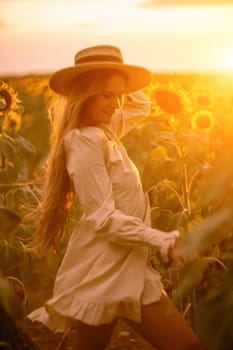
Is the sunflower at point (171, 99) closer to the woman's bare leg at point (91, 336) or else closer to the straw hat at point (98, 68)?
the straw hat at point (98, 68)

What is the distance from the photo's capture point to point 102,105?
1.68 metres

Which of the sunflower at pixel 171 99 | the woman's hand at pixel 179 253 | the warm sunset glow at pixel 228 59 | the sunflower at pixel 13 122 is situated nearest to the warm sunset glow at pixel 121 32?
the warm sunset glow at pixel 228 59

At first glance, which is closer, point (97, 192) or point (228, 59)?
point (97, 192)

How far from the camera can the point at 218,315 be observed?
1577 mm

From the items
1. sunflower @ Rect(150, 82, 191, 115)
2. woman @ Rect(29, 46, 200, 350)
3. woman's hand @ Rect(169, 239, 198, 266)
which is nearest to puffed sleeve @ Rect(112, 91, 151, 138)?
woman @ Rect(29, 46, 200, 350)

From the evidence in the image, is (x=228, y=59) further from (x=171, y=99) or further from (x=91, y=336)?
(x=91, y=336)

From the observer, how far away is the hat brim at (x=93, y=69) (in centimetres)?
166

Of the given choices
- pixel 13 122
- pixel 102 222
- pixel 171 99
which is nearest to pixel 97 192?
pixel 102 222

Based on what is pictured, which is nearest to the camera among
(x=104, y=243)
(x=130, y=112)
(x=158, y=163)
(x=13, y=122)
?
(x=104, y=243)

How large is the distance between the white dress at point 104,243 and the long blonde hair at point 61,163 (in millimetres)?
32

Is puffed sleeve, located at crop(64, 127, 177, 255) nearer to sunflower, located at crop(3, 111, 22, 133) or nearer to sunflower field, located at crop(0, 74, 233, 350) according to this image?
sunflower field, located at crop(0, 74, 233, 350)

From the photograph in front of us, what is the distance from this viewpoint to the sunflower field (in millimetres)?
1928

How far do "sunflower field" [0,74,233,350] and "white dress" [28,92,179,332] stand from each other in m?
0.13

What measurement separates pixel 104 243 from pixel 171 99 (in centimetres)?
53
